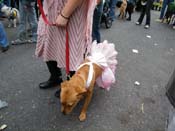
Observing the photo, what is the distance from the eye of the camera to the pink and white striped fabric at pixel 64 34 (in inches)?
71.6

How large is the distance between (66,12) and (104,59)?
74 centimetres

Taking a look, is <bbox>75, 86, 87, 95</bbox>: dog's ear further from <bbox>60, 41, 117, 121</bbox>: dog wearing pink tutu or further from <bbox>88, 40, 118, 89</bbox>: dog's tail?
<bbox>88, 40, 118, 89</bbox>: dog's tail

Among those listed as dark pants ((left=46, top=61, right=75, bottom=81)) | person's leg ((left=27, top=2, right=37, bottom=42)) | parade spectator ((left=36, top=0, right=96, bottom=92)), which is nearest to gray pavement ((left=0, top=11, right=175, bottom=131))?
dark pants ((left=46, top=61, right=75, bottom=81))

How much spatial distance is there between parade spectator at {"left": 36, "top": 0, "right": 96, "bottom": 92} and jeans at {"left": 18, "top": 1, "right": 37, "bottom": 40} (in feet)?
6.01

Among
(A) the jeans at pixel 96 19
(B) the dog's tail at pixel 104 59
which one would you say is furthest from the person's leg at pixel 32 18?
(B) the dog's tail at pixel 104 59

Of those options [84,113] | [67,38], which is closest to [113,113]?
[84,113]

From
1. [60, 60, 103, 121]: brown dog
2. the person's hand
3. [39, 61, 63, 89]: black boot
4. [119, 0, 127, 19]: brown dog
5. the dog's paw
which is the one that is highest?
the person's hand

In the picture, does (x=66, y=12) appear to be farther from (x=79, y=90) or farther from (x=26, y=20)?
(x=26, y=20)

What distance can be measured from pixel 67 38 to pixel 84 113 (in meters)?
0.79

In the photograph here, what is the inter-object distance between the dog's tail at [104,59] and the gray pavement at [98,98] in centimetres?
28

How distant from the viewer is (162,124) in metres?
2.26

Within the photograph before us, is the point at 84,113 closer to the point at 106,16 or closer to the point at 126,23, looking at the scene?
the point at 106,16

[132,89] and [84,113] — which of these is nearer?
[84,113]

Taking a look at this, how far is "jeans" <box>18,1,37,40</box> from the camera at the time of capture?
12.2ft
